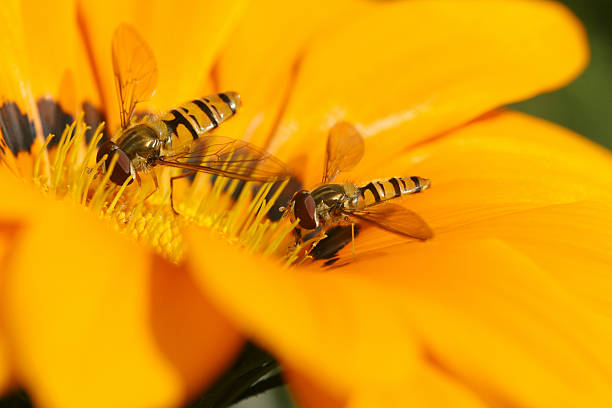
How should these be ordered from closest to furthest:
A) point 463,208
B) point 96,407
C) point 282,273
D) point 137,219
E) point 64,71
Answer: point 96,407, point 282,273, point 463,208, point 137,219, point 64,71

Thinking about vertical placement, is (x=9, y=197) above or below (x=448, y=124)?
above

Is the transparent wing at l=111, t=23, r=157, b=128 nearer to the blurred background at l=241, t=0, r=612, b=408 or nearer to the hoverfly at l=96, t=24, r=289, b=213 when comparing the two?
the hoverfly at l=96, t=24, r=289, b=213

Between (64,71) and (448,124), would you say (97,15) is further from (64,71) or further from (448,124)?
(448,124)

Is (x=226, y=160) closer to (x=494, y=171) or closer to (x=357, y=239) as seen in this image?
(x=357, y=239)

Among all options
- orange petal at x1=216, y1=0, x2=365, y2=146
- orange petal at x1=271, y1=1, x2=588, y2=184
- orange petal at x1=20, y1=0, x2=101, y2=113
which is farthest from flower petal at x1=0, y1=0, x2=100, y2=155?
orange petal at x1=271, y1=1, x2=588, y2=184

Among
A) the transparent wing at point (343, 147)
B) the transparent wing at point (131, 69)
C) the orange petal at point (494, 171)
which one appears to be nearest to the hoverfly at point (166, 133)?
the transparent wing at point (131, 69)

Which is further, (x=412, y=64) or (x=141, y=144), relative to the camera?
(x=412, y=64)

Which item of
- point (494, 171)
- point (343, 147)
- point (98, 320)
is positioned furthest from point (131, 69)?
point (98, 320)

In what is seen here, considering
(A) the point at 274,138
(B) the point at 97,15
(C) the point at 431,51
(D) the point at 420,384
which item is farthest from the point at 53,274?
(C) the point at 431,51
